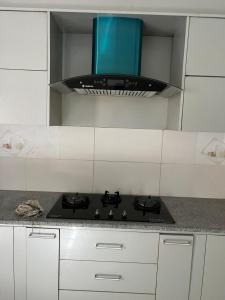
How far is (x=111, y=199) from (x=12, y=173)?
2.62 ft

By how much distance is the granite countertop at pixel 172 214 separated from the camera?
1.53 meters

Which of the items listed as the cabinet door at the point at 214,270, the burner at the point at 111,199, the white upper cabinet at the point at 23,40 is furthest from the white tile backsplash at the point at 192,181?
the white upper cabinet at the point at 23,40

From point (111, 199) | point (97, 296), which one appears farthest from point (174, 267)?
point (111, 199)

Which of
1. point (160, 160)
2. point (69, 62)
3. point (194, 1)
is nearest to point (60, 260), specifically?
point (160, 160)

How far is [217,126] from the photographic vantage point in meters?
1.65

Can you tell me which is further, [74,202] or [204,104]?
[74,202]

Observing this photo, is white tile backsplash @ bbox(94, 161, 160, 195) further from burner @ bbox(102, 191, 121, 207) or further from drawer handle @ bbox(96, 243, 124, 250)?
drawer handle @ bbox(96, 243, 124, 250)

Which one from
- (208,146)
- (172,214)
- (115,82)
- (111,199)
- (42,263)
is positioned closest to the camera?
(115,82)

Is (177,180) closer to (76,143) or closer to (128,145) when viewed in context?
(128,145)

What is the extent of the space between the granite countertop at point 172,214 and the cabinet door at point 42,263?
7 centimetres

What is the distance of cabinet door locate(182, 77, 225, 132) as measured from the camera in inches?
63.6

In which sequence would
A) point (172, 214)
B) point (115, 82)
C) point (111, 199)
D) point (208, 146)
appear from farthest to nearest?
1. point (208, 146)
2. point (111, 199)
3. point (172, 214)
4. point (115, 82)

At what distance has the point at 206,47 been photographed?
1590 millimetres

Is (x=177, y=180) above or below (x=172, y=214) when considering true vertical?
above
